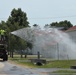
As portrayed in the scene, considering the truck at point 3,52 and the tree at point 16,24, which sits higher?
the tree at point 16,24

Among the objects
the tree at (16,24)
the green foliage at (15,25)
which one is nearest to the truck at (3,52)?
the green foliage at (15,25)

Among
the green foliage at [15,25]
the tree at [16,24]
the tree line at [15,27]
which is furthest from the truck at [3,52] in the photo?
the tree at [16,24]

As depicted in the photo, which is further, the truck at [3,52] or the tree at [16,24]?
the tree at [16,24]

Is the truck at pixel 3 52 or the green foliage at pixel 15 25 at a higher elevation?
the green foliage at pixel 15 25

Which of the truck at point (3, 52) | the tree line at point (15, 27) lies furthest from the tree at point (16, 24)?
the truck at point (3, 52)

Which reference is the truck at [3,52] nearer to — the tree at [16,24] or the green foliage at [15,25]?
the green foliage at [15,25]

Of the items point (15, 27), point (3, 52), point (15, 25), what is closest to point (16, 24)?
point (15, 25)

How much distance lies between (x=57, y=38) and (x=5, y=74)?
89.1ft

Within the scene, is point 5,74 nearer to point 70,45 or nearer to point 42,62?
point 42,62

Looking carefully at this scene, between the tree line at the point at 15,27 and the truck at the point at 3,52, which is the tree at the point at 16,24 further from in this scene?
the truck at the point at 3,52

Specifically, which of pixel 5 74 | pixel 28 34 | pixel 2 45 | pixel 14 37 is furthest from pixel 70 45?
pixel 5 74

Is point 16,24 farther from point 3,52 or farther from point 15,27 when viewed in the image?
point 3,52

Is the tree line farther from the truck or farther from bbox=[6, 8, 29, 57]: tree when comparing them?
the truck

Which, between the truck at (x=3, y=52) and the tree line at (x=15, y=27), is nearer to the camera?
the truck at (x=3, y=52)
